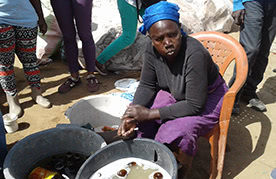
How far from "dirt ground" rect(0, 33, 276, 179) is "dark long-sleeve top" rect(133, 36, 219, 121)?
0.65 metres

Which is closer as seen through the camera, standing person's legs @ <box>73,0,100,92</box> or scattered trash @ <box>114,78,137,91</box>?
standing person's legs @ <box>73,0,100,92</box>

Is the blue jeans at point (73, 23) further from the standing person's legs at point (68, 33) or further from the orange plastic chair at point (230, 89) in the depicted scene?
the orange plastic chair at point (230, 89)

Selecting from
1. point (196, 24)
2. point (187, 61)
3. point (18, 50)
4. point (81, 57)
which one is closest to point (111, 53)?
point (81, 57)

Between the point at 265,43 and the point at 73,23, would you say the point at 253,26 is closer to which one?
the point at 265,43

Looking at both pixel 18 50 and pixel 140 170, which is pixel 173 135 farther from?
pixel 18 50

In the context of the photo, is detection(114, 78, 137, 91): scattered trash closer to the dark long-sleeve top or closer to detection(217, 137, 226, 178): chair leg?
the dark long-sleeve top

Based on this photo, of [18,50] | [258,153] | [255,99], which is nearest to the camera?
[258,153]

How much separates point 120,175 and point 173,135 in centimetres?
40

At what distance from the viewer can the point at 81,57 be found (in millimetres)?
3648

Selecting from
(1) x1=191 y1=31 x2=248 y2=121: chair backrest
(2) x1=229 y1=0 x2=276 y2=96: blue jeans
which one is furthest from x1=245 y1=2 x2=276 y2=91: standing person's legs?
(1) x1=191 y1=31 x2=248 y2=121: chair backrest

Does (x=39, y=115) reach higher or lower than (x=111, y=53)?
lower

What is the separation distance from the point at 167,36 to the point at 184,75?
28cm

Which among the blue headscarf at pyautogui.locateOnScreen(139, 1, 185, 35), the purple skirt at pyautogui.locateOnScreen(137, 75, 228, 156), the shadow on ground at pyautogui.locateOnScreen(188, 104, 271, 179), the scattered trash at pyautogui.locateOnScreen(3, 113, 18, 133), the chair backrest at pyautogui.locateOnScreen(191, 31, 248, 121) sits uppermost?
the blue headscarf at pyautogui.locateOnScreen(139, 1, 185, 35)

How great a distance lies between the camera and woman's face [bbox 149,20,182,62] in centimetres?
156
